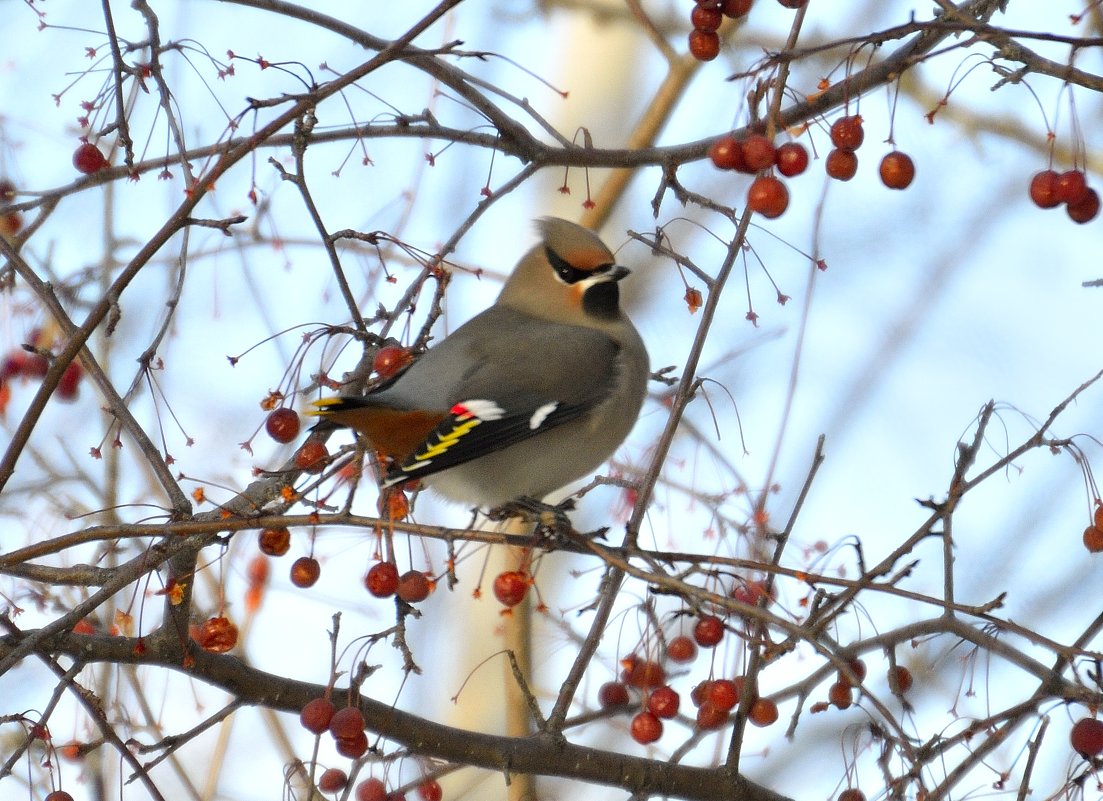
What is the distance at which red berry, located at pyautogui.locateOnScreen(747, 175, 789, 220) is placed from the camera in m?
2.82

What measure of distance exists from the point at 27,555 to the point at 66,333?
0.50 m

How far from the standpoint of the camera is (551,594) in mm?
5367

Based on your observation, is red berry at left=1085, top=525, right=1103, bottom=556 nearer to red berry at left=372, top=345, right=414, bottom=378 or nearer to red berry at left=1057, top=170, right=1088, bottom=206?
red berry at left=1057, top=170, right=1088, bottom=206

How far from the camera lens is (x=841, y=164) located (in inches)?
114

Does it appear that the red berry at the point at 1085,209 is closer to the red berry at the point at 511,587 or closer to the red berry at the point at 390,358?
the red berry at the point at 511,587

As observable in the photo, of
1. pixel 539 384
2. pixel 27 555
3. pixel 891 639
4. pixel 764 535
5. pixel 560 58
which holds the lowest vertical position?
pixel 891 639

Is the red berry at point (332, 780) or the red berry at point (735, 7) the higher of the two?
the red berry at point (735, 7)

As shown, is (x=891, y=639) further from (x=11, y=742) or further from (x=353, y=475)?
(x=11, y=742)

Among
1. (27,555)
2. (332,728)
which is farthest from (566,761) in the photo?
(27,555)

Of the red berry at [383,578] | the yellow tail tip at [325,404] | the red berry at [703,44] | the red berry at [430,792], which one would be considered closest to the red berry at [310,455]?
the yellow tail tip at [325,404]

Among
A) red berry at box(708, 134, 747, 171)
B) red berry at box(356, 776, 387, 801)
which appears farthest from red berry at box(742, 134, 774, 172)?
red berry at box(356, 776, 387, 801)

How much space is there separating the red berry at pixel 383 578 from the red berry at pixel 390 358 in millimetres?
643

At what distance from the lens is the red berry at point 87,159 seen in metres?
3.44

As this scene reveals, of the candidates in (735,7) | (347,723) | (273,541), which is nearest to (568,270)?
(735,7)
